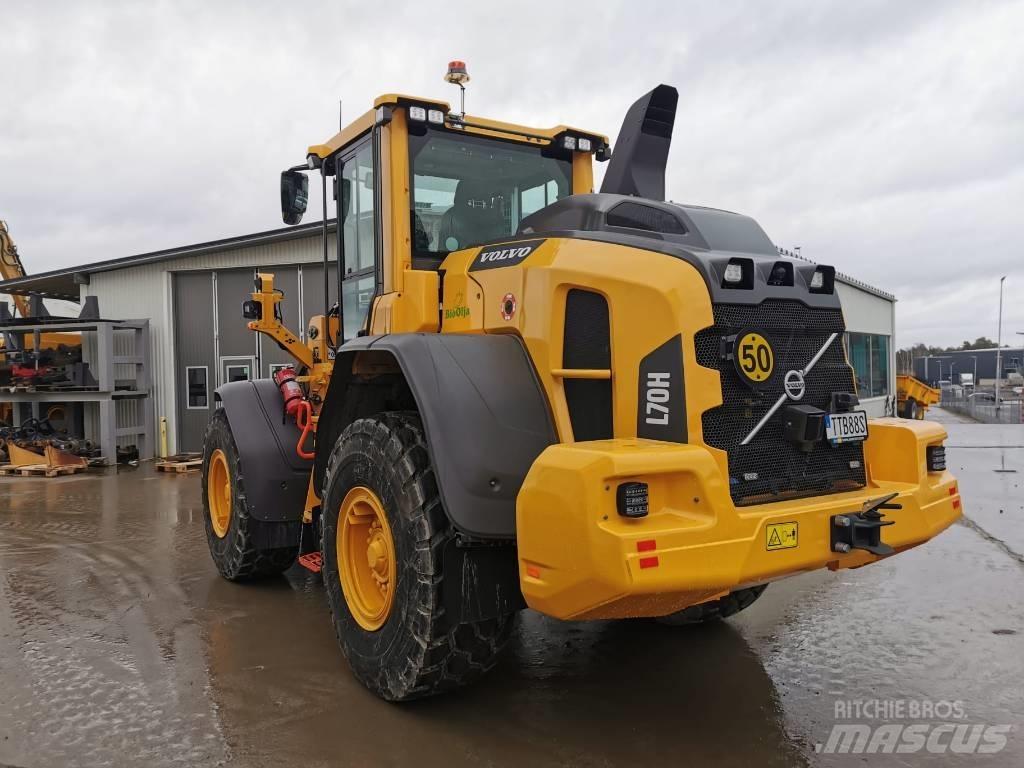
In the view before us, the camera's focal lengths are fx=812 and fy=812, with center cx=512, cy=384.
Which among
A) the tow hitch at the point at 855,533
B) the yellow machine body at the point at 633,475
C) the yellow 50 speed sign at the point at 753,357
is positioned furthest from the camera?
the yellow 50 speed sign at the point at 753,357

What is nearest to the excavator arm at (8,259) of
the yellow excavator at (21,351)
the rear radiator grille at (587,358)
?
the yellow excavator at (21,351)

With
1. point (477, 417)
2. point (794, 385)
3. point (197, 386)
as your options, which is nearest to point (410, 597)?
point (477, 417)

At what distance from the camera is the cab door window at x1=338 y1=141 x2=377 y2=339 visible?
4.69 meters

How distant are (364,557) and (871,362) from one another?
21458 millimetres

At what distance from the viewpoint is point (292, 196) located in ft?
17.3

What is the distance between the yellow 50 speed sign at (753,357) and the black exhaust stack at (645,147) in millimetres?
1439

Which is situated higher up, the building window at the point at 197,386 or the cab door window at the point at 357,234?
the cab door window at the point at 357,234

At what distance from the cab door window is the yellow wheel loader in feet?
0.83

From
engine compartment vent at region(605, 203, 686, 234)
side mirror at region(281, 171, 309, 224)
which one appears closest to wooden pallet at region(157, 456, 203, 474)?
side mirror at region(281, 171, 309, 224)

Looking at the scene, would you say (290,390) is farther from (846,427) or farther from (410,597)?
(846,427)

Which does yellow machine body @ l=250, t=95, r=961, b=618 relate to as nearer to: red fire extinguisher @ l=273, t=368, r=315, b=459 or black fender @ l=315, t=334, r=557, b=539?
black fender @ l=315, t=334, r=557, b=539

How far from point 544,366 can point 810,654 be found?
7.29 ft

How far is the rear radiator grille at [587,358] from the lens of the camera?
11.1 ft

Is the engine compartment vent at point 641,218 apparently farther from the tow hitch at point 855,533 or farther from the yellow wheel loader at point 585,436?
the tow hitch at point 855,533
